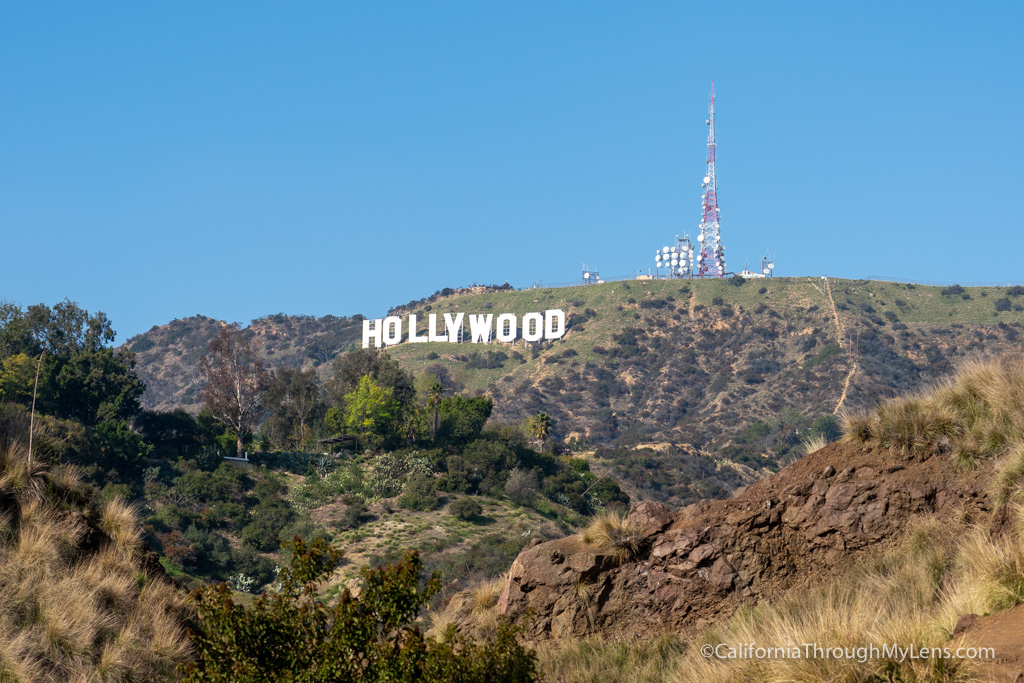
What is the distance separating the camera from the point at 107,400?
65062 millimetres

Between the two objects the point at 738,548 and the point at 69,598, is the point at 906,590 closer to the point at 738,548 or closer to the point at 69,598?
→ the point at 738,548

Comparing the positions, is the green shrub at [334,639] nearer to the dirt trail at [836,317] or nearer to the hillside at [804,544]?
the hillside at [804,544]

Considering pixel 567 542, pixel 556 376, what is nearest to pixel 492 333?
pixel 556 376

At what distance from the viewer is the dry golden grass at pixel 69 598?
973 centimetres

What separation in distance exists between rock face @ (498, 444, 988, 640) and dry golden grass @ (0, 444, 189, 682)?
4.99 m

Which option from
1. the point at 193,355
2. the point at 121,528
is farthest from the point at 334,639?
the point at 193,355

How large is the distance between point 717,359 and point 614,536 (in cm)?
12269

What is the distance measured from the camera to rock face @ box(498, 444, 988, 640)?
12.5 m

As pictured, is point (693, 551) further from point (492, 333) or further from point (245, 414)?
point (492, 333)

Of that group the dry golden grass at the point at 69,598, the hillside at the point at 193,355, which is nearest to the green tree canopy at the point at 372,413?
the dry golden grass at the point at 69,598

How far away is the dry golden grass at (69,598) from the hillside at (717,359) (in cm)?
7689

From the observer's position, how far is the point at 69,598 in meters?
10.4

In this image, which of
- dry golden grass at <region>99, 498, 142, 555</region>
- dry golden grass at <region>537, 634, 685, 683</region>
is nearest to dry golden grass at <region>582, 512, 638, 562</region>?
dry golden grass at <region>537, 634, 685, 683</region>

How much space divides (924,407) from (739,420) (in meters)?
99.3
